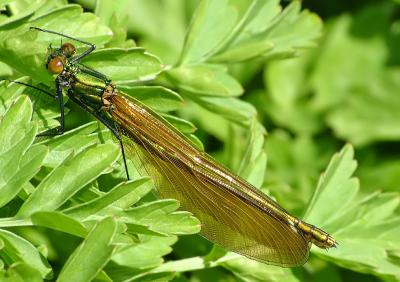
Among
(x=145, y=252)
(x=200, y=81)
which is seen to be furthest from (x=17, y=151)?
(x=200, y=81)

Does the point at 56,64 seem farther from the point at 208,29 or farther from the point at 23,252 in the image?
the point at 208,29

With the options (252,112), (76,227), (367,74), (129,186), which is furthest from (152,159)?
(367,74)

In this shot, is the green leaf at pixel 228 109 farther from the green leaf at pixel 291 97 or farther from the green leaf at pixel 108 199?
the green leaf at pixel 291 97

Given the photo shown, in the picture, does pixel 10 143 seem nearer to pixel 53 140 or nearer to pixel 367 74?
pixel 53 140

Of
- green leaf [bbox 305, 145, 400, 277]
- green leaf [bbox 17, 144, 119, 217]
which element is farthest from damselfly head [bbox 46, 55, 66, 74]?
green leaf [bbox 305, 145, 400, 277]

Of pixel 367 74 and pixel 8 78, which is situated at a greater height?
pixel 367 74

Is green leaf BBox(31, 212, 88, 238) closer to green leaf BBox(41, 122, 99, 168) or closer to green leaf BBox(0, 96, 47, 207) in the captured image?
green leaf BBox(0, 96, 47, 207)

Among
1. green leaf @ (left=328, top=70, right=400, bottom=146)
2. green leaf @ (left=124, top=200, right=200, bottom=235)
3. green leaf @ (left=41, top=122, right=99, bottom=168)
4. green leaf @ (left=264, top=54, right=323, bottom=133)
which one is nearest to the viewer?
green leaf @ (left=124, top=200, right=200, bottom=235)
